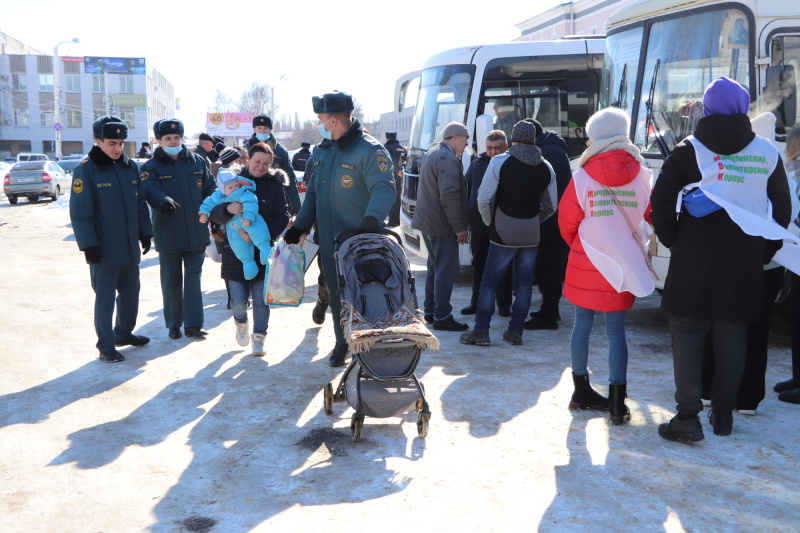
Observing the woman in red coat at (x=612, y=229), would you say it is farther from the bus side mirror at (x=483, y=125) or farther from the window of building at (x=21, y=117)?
the window of building at (x=21, y=117)

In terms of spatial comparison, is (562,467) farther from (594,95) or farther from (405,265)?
(594,95)

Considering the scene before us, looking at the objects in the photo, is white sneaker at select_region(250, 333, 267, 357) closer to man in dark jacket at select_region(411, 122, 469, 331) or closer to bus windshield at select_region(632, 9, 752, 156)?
man in dark jacket at select_region(411, 122, 469, 331)

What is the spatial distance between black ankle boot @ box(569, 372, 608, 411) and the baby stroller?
3.82 feet

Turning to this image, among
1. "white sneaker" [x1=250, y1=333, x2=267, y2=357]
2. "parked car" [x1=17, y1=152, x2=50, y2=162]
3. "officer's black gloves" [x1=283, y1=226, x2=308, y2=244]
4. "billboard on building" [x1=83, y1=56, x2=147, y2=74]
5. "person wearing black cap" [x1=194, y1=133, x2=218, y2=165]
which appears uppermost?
"billboard on building" [x1=83, y1=56, x2=147, y2=74]

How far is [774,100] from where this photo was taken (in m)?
6.06

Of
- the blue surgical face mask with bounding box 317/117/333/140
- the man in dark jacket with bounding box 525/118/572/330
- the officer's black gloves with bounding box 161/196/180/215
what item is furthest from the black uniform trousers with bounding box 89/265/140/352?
the man in dark jacket with bounding box 525/118/572/330

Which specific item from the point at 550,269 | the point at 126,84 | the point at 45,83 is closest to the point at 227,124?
the point at 126,84

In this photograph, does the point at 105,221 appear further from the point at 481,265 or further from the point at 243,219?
the point at 481,265

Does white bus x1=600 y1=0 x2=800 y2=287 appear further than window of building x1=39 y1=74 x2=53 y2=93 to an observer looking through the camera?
No

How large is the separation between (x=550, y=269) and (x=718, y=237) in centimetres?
352

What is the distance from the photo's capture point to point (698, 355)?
450 cm

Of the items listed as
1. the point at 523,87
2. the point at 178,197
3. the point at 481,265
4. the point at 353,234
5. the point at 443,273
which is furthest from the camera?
the point at 523,87

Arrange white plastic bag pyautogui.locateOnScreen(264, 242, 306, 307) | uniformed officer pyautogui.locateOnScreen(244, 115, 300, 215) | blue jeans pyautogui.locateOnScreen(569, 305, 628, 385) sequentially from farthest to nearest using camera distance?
uniformed officer pyautogui.locateOnScreen(244, 115, 300, 215), white plastic bag pyautogui.locateOnScreen(264, 242, 306, 307), blue jeans pyautogui.locateOnScreen(569, 305, 628, 385)

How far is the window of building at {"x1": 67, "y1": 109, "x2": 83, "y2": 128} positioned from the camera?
90.4 metres
